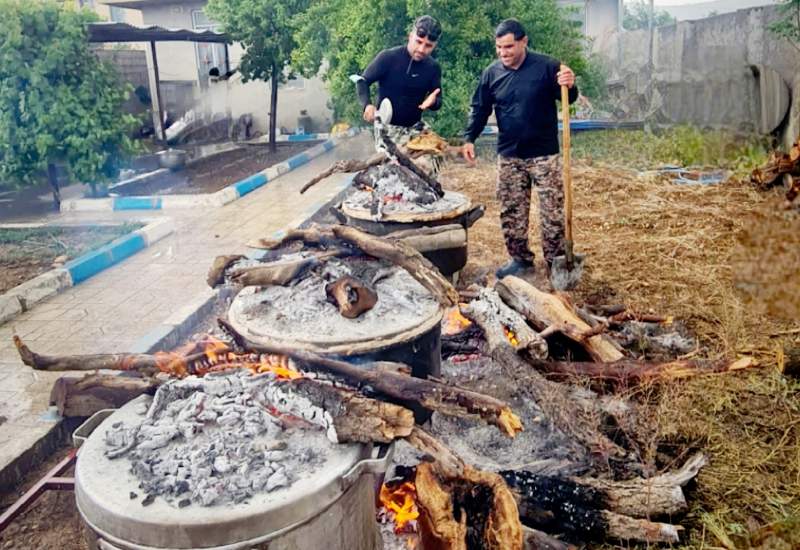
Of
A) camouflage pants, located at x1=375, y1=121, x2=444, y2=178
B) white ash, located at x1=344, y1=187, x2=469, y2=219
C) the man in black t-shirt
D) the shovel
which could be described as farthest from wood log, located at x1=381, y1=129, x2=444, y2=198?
the shovel

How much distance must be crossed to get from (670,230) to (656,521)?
5.96 m

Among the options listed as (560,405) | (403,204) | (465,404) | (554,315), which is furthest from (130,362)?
(403,204)

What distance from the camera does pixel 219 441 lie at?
270 centimetres

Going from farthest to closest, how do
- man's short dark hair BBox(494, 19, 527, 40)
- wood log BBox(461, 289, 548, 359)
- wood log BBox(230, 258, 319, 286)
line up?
man's short dark hair BBox(494, 19, 527, 40), wood log BBox(461, 289, 548, 359), wood log BBox(230, 258, 319, 286)

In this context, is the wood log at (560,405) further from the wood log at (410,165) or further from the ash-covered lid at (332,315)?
the wood log at (410,165)

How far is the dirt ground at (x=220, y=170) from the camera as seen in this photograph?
13.4m

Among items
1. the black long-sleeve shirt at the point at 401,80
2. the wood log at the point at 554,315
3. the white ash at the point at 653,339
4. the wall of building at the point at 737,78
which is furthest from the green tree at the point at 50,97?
the wall of building at the point at 737,78

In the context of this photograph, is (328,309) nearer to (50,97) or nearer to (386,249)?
(386,249)

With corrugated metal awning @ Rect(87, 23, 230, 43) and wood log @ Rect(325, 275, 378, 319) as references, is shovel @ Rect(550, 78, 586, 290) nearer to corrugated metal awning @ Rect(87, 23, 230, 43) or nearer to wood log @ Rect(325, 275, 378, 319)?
wood log @ Rect(325, 275, 378, 319)

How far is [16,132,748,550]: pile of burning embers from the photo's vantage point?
2.77m

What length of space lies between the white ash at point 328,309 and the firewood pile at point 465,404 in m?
0.05

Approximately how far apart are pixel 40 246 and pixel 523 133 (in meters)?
6.75

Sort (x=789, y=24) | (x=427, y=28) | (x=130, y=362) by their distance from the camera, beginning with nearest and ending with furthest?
(x=130, y=362) < (x=427, y=28) < (x=789, y=24)

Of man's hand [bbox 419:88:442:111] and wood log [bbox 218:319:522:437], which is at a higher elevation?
man's hand [bbox 419:88:442:111]
